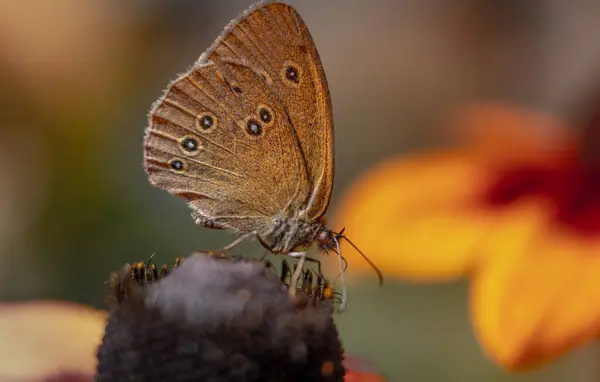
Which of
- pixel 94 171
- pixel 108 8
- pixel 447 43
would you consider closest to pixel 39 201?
pixel 94 171

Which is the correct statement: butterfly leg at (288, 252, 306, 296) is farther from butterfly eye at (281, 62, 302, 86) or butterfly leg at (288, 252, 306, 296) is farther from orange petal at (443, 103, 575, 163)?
orange petal at (443, 103, 575, 163)

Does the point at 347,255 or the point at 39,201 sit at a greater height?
the point at 347,255

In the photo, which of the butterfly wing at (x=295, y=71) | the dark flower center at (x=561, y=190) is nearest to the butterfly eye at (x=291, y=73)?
the butterfly wing at (x=295, y=71)

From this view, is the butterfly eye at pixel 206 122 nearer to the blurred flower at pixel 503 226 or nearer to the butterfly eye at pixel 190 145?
the butterfly eye at pixel 190 145

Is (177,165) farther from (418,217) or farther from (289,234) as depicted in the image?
(418,217)

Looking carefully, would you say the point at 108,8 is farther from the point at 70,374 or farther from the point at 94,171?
the point at 70,374

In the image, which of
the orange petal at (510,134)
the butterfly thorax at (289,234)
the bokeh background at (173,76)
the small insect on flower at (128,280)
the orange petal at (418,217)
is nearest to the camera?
the small insect on flower at (128,280)

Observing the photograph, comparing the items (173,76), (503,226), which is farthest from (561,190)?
(173,76)
